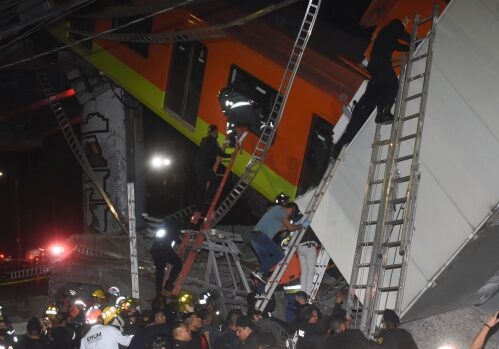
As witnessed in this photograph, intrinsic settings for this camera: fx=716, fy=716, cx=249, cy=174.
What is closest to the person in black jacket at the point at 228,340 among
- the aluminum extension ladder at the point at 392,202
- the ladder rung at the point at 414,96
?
the aluminum extension ladder at the point at 392,202

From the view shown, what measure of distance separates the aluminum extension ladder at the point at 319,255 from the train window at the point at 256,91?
3.74m

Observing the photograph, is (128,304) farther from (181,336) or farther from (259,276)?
(181,336)

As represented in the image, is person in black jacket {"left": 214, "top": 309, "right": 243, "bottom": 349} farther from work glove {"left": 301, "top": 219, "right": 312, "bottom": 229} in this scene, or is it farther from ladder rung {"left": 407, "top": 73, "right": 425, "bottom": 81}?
ladder rung {"left": 407, "top": 73, "right": 425, "bottom": 81}

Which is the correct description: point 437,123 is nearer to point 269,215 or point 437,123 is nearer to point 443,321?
point 443,321

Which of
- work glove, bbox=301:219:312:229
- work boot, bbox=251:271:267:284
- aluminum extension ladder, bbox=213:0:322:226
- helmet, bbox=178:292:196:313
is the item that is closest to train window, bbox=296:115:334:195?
aluminum extension ladder, bbox=213:0:322:226

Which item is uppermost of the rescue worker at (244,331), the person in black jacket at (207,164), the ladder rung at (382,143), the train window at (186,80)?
the train window at (186,80)

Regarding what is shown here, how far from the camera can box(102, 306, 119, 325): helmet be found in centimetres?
1165

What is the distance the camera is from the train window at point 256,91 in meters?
15.1

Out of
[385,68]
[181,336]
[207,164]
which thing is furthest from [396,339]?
[207,164]

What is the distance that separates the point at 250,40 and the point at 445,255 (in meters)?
7.77

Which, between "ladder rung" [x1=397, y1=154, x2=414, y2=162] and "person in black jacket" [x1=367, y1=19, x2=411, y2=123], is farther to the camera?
"person in black jacket" [x1=367, y1=19, x2=411, y2=123]

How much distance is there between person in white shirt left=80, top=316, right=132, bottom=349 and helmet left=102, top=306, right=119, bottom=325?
2611mm

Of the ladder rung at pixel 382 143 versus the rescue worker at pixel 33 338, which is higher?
the ladder rung at pixel 382 143

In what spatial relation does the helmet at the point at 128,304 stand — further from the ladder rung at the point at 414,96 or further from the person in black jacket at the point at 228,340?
the ladder rung at the point at 414,96
